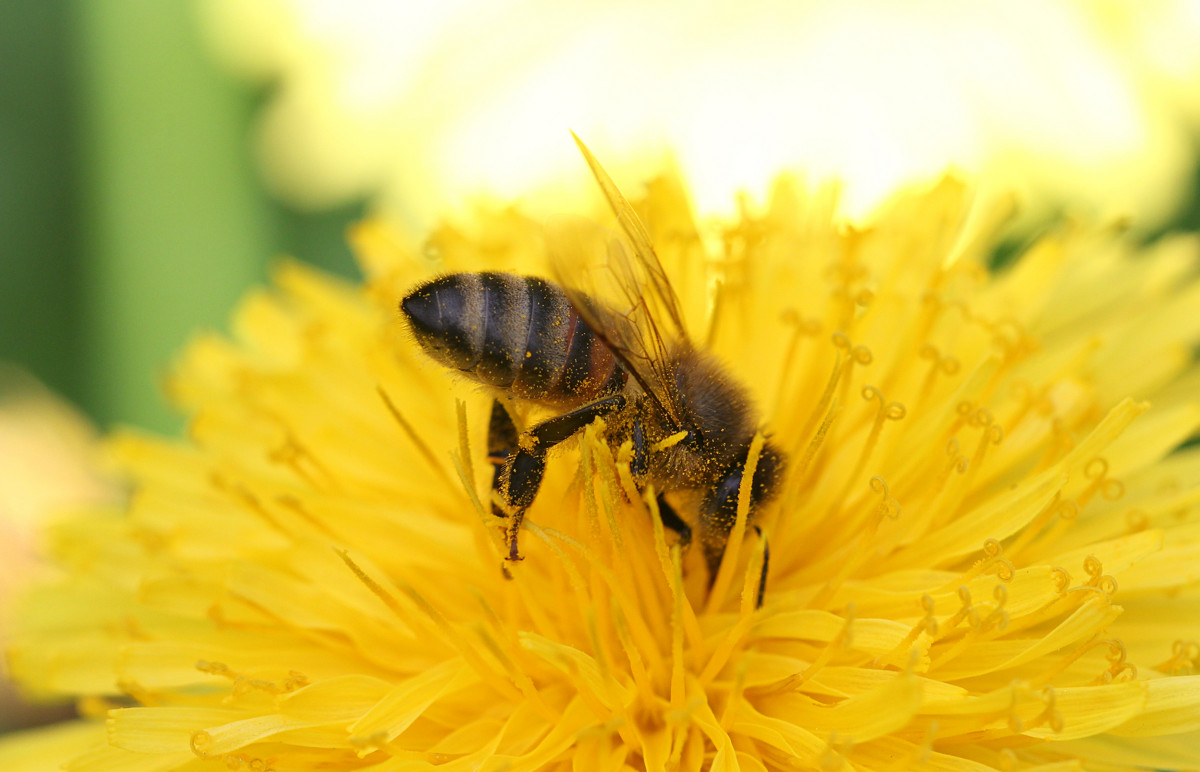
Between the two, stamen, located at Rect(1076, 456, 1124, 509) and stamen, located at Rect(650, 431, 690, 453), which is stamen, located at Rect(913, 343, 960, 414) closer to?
stamen, located at Rect(1076, 456, 1124, 509)

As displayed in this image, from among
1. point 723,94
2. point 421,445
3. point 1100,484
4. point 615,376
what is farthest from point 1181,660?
point 723,94

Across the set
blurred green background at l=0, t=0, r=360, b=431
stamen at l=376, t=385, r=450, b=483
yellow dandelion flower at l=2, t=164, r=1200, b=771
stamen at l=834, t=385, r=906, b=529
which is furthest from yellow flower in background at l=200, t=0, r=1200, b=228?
stamen at l=834, t=385, r=906, b=529

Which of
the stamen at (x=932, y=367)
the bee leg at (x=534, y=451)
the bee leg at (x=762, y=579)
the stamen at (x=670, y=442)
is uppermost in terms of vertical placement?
the bee leg at (x=534, y=451)

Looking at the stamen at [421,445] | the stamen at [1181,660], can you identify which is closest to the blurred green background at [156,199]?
the stamen at [421,445]

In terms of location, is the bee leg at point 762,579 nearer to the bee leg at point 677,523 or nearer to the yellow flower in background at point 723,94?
the bee leg at point 677,523

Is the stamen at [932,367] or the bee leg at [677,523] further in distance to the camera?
the stamen at [932,367]

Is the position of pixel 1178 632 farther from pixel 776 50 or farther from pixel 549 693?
pixel 776 50

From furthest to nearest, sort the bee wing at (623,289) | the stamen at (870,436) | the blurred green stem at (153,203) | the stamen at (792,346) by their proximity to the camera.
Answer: the blurred green stem at (153,203) < the stamen at (792,346) < the stamen at (870,436) < the bee wing at (623,289)
